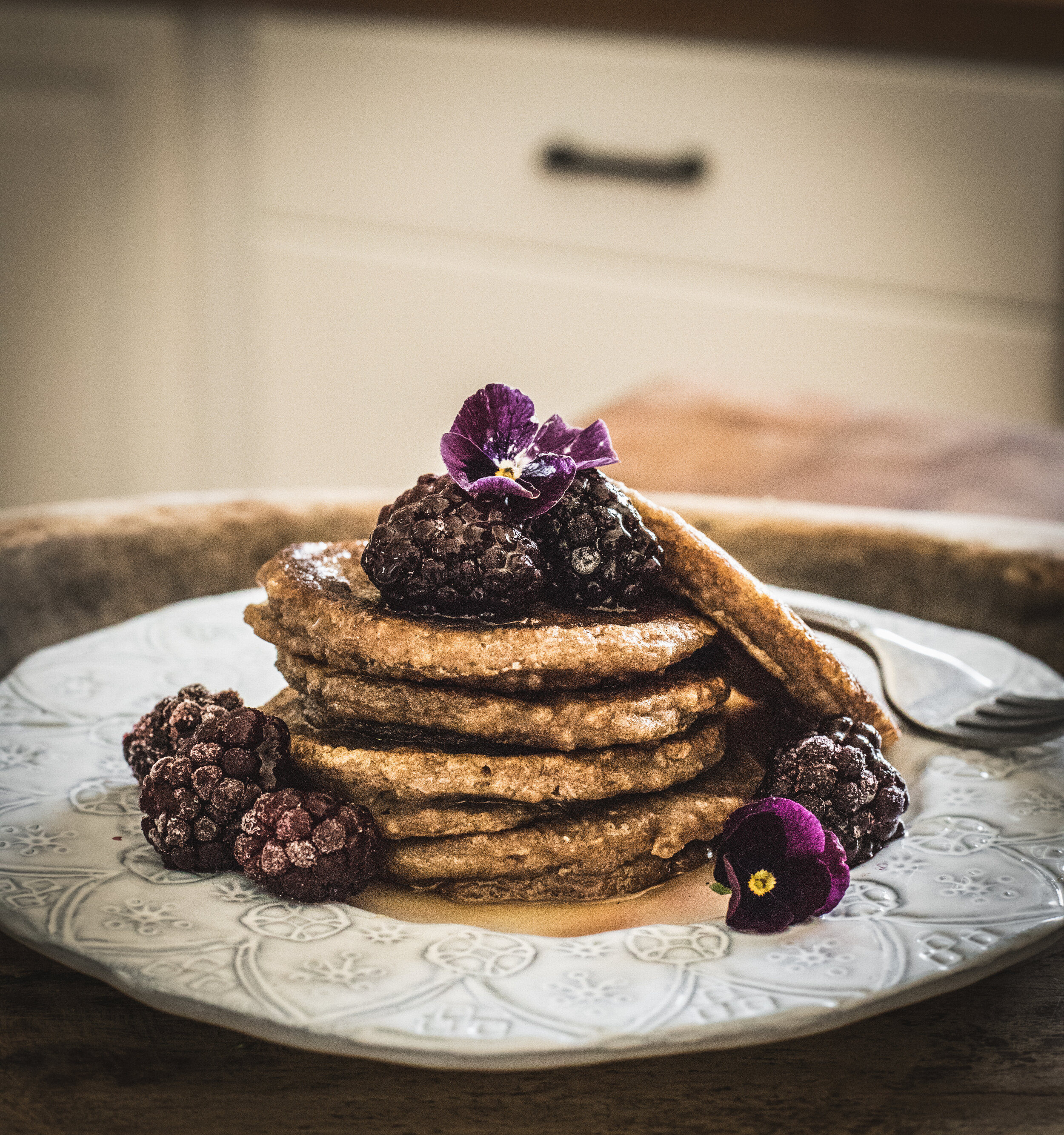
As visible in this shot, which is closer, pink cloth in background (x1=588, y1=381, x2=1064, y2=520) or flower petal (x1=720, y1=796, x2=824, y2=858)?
flower petal (x1=720, y1=796, x2=824, y2=858)

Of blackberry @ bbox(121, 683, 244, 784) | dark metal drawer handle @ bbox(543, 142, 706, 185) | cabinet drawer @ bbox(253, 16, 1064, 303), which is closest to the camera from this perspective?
blackberry @ bbox(121, 683, 244, 784)

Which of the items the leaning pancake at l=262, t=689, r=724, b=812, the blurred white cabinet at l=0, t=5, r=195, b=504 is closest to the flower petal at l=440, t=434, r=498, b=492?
the leaning pancake at l=262, t=689, r=724, b=812

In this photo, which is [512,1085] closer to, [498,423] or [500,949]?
[500,949]

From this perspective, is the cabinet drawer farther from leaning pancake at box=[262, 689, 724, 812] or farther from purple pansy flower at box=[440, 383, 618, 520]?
leaning pancake at box=[262, 689, 724, 812]

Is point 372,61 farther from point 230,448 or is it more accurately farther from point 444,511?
point 444,511

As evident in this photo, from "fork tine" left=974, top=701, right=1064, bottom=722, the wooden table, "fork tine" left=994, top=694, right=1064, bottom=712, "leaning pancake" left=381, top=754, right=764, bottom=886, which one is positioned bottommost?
the wooden table

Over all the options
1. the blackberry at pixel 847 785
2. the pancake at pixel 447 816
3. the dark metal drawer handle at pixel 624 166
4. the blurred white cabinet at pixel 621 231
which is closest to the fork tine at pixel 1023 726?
the blackberry at pixel 847 785
